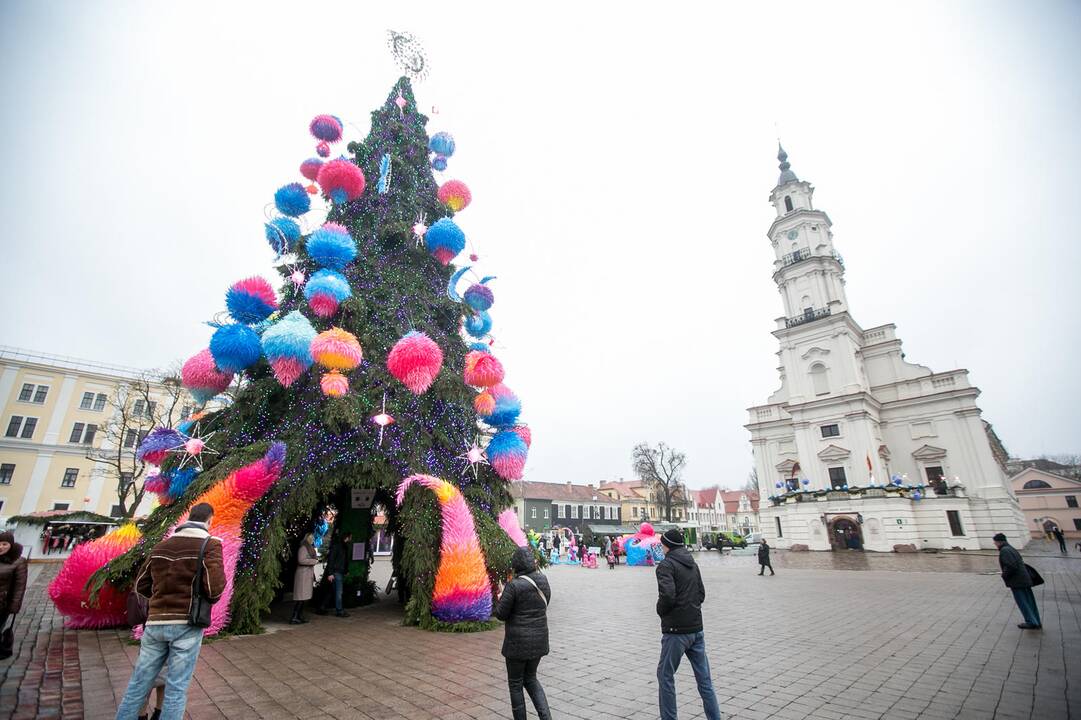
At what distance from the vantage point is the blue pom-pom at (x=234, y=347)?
7.69 meters

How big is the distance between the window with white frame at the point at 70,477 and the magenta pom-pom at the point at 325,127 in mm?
40446

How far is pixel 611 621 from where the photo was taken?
9086mm

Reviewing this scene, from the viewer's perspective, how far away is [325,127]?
10.5 meters

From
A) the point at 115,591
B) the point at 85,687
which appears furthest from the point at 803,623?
the point at 115,591

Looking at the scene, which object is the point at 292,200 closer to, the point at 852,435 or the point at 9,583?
the point at 9,583

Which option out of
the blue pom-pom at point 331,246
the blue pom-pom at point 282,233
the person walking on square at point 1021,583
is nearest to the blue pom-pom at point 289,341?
the blue pom-pom at point 331,246

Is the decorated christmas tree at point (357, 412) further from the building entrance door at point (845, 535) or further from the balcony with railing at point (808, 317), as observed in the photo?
the balcony with railing at point (808, 317)

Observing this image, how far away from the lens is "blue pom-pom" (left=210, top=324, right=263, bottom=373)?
25.2 feet

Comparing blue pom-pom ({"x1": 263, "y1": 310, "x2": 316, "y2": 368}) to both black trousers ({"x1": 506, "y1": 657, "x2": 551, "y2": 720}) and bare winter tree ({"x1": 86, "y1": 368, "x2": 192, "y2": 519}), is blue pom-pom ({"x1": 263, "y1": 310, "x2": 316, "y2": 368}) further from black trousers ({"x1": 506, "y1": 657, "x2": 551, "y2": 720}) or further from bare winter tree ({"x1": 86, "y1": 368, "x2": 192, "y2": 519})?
bare winter tree ({"x1": 86, "y1": 368, "x2": 192, "y2": 519})

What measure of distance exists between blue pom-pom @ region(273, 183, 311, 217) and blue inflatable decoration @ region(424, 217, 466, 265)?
9.00 ft

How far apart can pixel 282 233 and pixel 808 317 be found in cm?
3988

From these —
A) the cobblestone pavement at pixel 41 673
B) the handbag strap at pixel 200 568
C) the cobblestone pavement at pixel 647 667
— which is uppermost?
the handbag strap at pixel 200 568

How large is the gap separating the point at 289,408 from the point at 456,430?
3075 millimetres

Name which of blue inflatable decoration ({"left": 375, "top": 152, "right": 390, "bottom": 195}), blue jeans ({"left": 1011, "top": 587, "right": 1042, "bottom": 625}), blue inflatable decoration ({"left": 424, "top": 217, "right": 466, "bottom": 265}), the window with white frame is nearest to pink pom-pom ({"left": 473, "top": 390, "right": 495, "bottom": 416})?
blue inflatable decoration ({"left": 424, "top": 217, "right": 466, "bottom": 265})
